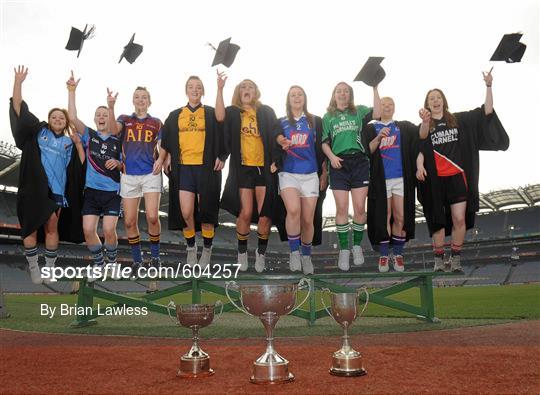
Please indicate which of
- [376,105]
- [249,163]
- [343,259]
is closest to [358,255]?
[343,259]

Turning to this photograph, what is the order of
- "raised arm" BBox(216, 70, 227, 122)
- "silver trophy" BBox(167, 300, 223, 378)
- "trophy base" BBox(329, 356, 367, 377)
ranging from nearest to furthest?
1. "trophy base" BBox(329, 356, 367, 377)
2. "silver trophy" BBox(167, 300, 223, 378)
3. "raised arm" BBox(216, 70, 227, 122)

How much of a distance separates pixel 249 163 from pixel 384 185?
6.31 feet

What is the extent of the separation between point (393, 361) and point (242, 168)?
3031 mm

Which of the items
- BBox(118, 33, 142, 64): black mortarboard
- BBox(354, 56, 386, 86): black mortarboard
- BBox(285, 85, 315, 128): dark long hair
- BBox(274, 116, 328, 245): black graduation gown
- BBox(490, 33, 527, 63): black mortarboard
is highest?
BBox(118, 33, 142, 64): black mortarboard

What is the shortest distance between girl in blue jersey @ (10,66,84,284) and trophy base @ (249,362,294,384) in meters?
3.88

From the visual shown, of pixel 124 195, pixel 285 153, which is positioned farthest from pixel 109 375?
pixel 285 153

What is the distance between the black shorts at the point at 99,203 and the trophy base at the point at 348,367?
3.95 meters

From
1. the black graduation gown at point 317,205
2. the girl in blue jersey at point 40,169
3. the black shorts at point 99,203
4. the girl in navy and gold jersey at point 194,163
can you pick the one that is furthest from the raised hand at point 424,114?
the girl in blue jersey at point 40,169

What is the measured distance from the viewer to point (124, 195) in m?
5.89

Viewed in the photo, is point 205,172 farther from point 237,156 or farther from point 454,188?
point 454,188

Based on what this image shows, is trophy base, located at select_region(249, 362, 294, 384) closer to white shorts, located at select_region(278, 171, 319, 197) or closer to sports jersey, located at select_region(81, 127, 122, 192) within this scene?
white shorts, located at select_region(278, 171, 319, 197)

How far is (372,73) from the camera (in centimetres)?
573

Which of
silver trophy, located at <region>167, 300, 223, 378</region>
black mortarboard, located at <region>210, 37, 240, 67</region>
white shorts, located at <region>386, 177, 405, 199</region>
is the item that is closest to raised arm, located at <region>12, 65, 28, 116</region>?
black mortarboard, located at <region>210, 37, 240, 67</region>

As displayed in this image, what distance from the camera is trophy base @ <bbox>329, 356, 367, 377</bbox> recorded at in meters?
3.24
